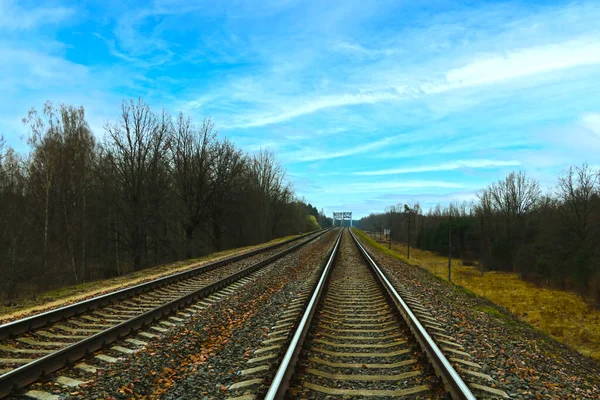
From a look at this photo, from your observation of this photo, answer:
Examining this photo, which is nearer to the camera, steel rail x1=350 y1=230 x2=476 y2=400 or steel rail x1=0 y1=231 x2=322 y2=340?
steel rail x1=350 y1=230 x2=476 y2=400

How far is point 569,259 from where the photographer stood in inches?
1259

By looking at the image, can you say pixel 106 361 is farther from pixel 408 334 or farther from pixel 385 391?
pixel 408 334

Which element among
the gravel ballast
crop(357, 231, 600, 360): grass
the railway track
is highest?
the railway track

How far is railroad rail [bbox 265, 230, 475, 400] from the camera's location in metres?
4.23

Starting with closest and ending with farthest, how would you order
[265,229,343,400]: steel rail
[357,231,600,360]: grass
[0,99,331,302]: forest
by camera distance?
1. [265,229,343,400]: steel rail
2. [357,231,600,360]: grass
3. [0,99,331,302]: forest

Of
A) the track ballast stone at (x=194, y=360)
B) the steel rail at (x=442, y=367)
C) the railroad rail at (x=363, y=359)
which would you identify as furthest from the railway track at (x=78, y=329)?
the steel rail at (x=442, y=367)

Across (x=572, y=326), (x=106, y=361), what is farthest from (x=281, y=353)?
(x=572, y=326)

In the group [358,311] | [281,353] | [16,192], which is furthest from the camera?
[16,192]

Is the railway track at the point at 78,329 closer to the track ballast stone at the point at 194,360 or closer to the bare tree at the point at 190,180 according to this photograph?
the track ballast stone at the point at 194,360

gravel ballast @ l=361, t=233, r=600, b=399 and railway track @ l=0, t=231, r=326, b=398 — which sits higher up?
railway track @ l=0, t=231, r=326, b=398

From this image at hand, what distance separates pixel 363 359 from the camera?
17.9 feet

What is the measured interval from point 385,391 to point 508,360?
2563 millimetres

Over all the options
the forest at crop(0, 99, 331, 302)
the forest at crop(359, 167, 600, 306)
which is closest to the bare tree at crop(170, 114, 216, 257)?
the forest at crop(0, 99, 331, 302)

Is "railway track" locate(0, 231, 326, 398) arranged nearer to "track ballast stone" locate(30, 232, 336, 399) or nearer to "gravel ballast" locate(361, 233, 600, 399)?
"track ballast stone" locate(30, 232, 336, 399)
